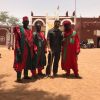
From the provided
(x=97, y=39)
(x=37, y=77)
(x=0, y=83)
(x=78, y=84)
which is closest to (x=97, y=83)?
(x=78, y=84)

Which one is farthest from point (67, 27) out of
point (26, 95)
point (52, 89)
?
point (26, 95)

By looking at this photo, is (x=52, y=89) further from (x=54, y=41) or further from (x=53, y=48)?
(x=54, y=41)

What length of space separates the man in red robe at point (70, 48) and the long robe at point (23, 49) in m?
1.13

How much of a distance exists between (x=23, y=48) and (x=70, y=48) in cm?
161

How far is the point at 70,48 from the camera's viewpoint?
9875 millimetres

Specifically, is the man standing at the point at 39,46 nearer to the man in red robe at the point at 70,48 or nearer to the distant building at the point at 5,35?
the man in red robe at the point at 70,48

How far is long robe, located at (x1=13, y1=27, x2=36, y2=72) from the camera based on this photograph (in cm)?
894

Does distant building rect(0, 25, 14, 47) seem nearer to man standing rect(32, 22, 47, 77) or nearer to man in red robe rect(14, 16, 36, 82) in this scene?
man standing rect(32, 22, 47, 77)

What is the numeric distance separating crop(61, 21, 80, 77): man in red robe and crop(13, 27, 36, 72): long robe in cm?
113

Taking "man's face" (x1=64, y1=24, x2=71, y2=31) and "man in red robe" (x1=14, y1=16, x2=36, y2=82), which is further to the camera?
"man's face" (x1=64, y1=24, x2=71, y2=31)

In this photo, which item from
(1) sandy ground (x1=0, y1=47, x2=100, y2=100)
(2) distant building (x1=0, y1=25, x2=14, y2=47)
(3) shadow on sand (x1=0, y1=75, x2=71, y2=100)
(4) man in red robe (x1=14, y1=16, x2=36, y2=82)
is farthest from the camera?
(2) distant building (x1=0, y1=25, x2=14, y2=47)

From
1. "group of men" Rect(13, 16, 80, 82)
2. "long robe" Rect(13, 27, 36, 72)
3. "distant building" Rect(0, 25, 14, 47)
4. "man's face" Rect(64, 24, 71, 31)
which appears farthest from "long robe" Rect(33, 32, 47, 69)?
"distant building" Rect(0, 25, 14, 47)

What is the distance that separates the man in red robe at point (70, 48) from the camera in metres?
Answer: 9.79

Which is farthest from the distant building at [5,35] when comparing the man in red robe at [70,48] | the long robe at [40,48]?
the man in red robe at [70,48]
